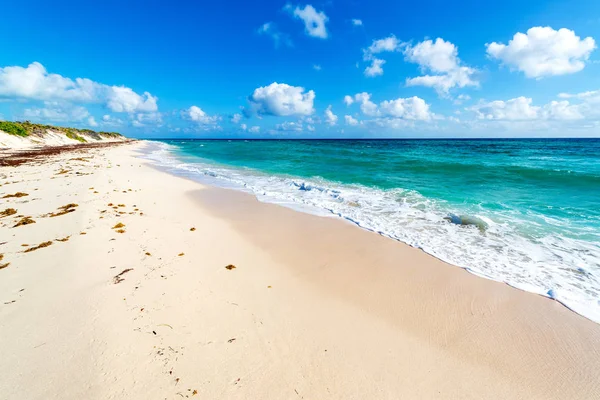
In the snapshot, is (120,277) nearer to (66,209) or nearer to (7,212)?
(66,209)

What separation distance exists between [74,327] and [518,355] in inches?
223

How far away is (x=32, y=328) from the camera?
312 cm

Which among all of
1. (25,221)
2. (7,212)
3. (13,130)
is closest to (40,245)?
(25,221)

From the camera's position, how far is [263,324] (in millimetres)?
3408

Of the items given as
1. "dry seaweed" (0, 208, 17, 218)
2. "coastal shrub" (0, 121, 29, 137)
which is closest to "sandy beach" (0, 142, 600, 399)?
"dry seaweed" (0, 208, 17, 218)

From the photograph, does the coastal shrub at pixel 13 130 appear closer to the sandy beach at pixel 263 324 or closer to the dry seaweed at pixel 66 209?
the dry seaweed at pixel 66 209

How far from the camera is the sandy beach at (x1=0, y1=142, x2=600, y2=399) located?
2582 millimetres

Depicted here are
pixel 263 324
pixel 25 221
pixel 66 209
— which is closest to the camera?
pixel 263 324

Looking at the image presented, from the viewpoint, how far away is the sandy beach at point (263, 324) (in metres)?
2.58

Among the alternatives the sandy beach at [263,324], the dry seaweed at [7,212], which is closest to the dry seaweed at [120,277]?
the sandy beach at [263,324]

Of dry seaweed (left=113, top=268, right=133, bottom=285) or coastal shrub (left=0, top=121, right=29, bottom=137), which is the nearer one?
dry seaweed (left=113, top=268, right=133, bottom=285)

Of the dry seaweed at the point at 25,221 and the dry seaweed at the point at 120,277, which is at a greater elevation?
the dry seaweed at the point at 25,221

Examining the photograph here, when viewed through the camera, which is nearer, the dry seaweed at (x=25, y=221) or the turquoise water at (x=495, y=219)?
the turquoise water at (x=495, y=219)

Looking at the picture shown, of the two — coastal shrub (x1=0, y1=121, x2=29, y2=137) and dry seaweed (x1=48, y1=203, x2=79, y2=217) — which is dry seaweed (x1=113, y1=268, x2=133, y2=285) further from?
coastal shrub (x1=0, y1=121, x2=29, y2=137)
